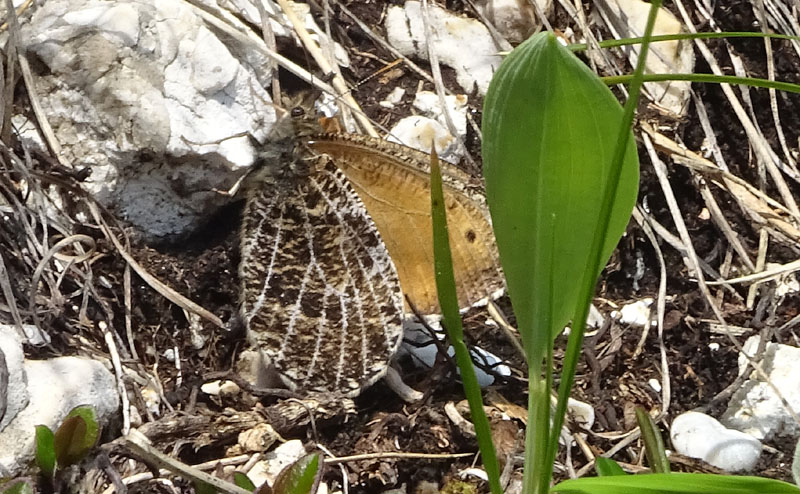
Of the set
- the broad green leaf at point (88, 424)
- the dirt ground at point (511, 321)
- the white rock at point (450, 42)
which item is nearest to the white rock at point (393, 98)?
the dirt ground at point (511, 321)

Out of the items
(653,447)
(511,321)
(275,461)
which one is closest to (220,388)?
(275,461)

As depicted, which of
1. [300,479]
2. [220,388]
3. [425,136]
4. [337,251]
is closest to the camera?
[300,479]

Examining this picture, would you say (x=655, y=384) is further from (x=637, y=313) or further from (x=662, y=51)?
(x=662, y=51)

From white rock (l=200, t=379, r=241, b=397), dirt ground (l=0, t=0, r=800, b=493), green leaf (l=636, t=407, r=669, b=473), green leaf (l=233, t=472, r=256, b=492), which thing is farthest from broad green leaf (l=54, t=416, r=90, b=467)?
green leaf (l=636, t=407, r=669, b=473)

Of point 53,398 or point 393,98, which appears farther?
point 393,98

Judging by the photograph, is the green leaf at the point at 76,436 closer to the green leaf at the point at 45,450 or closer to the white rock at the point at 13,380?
the green leaf at the point at 45,450

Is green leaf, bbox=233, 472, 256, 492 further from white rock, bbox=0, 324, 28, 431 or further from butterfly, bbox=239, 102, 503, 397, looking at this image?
butterfly, bbox=239, 102, 503, 397
